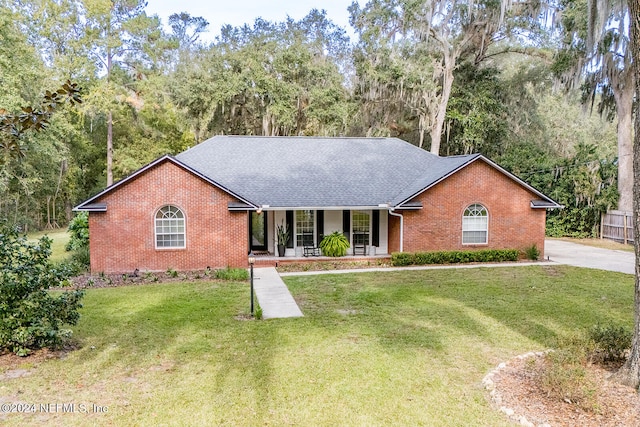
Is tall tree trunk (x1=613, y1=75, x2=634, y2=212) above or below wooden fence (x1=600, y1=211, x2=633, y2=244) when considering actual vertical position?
above

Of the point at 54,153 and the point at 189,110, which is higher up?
the point at 189,110

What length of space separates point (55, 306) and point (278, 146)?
14034 millimetres

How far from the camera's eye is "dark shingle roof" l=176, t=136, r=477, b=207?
1636 centimetres

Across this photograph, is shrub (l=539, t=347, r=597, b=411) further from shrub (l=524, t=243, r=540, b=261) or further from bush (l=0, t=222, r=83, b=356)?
shrub (l=524, t=243, r=540, b=261)

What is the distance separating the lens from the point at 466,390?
5.46 m

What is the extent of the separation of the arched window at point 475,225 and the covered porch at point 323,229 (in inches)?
116

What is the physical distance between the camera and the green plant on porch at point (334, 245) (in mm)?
16062

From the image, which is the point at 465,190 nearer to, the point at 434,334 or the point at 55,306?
the point at 434,334

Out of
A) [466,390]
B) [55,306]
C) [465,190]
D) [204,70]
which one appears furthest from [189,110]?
[466,390]

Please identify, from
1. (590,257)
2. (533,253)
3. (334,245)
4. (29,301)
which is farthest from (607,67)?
(29,301)

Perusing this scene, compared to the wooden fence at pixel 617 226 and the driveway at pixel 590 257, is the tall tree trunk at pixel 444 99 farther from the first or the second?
the wooden fence at pixel 617 226

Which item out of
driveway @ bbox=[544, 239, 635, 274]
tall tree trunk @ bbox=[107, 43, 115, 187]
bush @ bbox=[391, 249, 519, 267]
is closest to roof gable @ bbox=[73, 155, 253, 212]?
bush @ bbox=[391, 249, 519, 267]

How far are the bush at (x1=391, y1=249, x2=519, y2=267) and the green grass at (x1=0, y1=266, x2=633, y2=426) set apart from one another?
331cm

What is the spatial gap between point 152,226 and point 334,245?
6300mm
